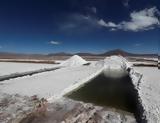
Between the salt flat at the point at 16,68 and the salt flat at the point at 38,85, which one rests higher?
the salt flat at the point at 16,68

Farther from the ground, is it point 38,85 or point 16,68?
point 16,68

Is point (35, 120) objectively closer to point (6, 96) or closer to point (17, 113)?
point (17, 113)

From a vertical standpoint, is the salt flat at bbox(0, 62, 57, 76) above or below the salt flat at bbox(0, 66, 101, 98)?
above

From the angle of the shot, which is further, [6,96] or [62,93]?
[62,93]

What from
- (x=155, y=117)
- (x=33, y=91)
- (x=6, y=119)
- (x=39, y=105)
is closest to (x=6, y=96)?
(x=33, y=91)

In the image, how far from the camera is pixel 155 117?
5.90m

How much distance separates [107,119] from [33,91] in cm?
526

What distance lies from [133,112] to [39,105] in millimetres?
4033

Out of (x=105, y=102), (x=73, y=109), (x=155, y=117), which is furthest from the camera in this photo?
(x=105, y=102)

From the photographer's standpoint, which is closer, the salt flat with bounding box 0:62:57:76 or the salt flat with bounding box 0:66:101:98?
the salt flat with bounding box 0:66:101:98

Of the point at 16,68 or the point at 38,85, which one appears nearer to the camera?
the point at 38,85

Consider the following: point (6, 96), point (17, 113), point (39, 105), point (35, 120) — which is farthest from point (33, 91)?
point (35, 120)

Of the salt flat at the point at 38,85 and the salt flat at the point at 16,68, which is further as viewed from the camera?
the salt flat at the point at 16,68

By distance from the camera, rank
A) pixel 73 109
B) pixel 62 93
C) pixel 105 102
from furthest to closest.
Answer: pixel 62 93 → pixel 105 102 → pixel 73 109
